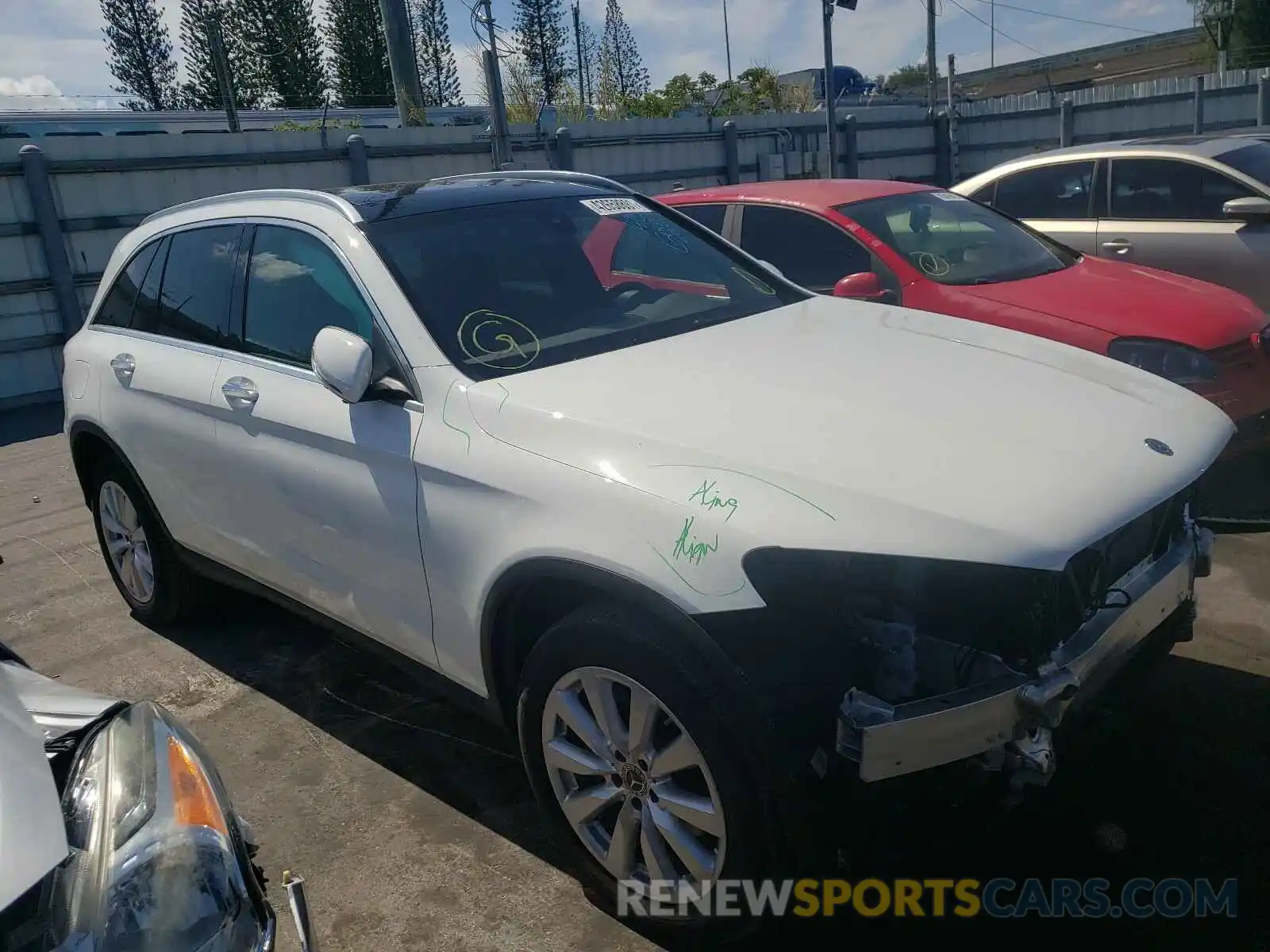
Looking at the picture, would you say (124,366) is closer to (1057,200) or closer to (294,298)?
(294,298)

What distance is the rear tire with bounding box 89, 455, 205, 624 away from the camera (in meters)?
4.39

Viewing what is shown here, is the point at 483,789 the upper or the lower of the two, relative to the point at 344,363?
lower

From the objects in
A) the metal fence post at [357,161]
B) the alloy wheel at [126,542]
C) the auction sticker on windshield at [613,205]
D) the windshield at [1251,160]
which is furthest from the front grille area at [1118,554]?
the metal fence post at [357,161]

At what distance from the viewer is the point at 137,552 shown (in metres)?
4.60

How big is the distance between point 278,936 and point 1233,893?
2.17m

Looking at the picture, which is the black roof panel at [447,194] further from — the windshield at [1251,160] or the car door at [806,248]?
the windshield at [1251,160]

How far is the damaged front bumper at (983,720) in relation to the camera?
2156 mm

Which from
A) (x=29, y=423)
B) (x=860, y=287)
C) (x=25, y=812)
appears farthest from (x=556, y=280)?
(x=29, y=423)

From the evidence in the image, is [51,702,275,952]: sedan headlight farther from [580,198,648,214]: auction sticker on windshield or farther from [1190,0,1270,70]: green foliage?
[1190,0,1270,70]: green foliage

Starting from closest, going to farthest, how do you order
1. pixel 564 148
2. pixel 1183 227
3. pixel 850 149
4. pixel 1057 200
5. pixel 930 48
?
pixel 1183 227 → pixel 1057 200 → pixel 564 148 → pixel 850 149 → pixel 930 48

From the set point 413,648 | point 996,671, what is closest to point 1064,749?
point 996,671

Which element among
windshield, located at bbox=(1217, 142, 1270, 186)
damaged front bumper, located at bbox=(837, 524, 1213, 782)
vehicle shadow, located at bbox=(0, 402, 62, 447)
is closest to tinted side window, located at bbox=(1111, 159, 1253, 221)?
windshield, located at bbox=(1217, 142, 1270, 186)

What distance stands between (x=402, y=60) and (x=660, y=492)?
15.4 metres

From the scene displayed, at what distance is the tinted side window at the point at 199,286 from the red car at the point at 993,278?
3.00 metres
